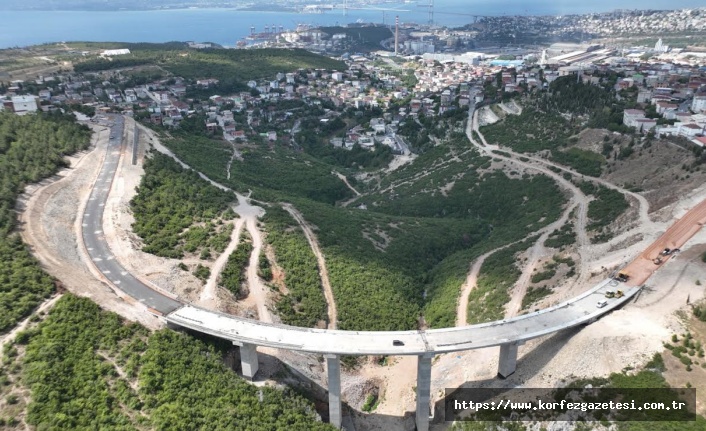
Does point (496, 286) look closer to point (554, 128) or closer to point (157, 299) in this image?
point (157, 299)

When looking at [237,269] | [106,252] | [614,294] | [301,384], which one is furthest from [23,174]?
[614,294]

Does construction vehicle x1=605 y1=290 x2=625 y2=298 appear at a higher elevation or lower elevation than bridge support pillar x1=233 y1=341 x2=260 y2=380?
higher

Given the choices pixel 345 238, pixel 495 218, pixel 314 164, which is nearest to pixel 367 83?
pixel 314 164

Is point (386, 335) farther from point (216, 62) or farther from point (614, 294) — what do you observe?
point (216, 62)

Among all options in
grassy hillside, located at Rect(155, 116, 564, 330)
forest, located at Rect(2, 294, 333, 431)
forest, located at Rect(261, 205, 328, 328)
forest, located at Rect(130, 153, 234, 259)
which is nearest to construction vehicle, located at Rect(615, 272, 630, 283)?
grassy hillside, located at Rect(155, 116, 564, 330)

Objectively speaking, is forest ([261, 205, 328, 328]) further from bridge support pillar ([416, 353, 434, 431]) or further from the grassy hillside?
bridge support pillar ([416, 353, 434, 431])

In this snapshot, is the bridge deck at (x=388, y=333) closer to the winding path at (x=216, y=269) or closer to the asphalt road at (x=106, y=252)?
the asphalt road at (x=106, y=252)

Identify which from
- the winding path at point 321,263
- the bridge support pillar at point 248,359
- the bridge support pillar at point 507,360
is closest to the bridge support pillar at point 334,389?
the bridge support pillar at point 248,359
